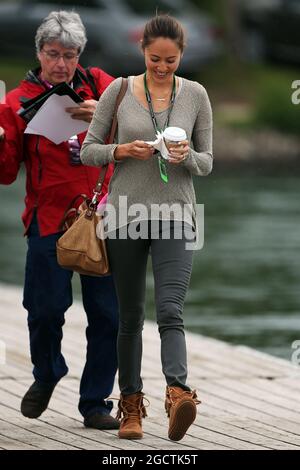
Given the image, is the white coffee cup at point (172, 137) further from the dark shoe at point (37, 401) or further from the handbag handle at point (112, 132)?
the dark shoe at point (37, 401)

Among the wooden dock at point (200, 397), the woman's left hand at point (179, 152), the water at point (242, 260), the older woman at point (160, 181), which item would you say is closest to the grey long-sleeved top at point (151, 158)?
the older woman at point (160, 181)

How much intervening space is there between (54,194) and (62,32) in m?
0.67

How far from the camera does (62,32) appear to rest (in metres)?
6.48

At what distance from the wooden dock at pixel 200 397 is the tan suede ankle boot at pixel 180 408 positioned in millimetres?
83

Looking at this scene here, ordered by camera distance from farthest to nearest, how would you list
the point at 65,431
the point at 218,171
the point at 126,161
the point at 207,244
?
the point at 218,171 → the point at 207,244 → the point at 65,431 → the point at 126,161

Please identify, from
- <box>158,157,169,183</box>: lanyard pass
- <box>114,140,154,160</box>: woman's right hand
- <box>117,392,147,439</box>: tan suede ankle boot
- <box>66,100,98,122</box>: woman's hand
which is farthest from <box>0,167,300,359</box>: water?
<box>114,140,154,160</box>: woman's right hand

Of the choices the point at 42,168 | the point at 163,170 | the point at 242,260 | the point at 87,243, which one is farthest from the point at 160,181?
the point at 242,260

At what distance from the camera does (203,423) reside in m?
6.82

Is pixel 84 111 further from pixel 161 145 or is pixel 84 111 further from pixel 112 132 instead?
pixel 161 145

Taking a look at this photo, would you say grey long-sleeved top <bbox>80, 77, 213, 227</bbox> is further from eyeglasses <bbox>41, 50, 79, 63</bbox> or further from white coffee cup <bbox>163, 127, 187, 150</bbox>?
eyeglasses <bbox>41, 50, 79, 63</bbox>

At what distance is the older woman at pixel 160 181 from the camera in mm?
6066

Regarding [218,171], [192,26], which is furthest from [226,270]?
[192,26]

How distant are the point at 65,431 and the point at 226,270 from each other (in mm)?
7851
